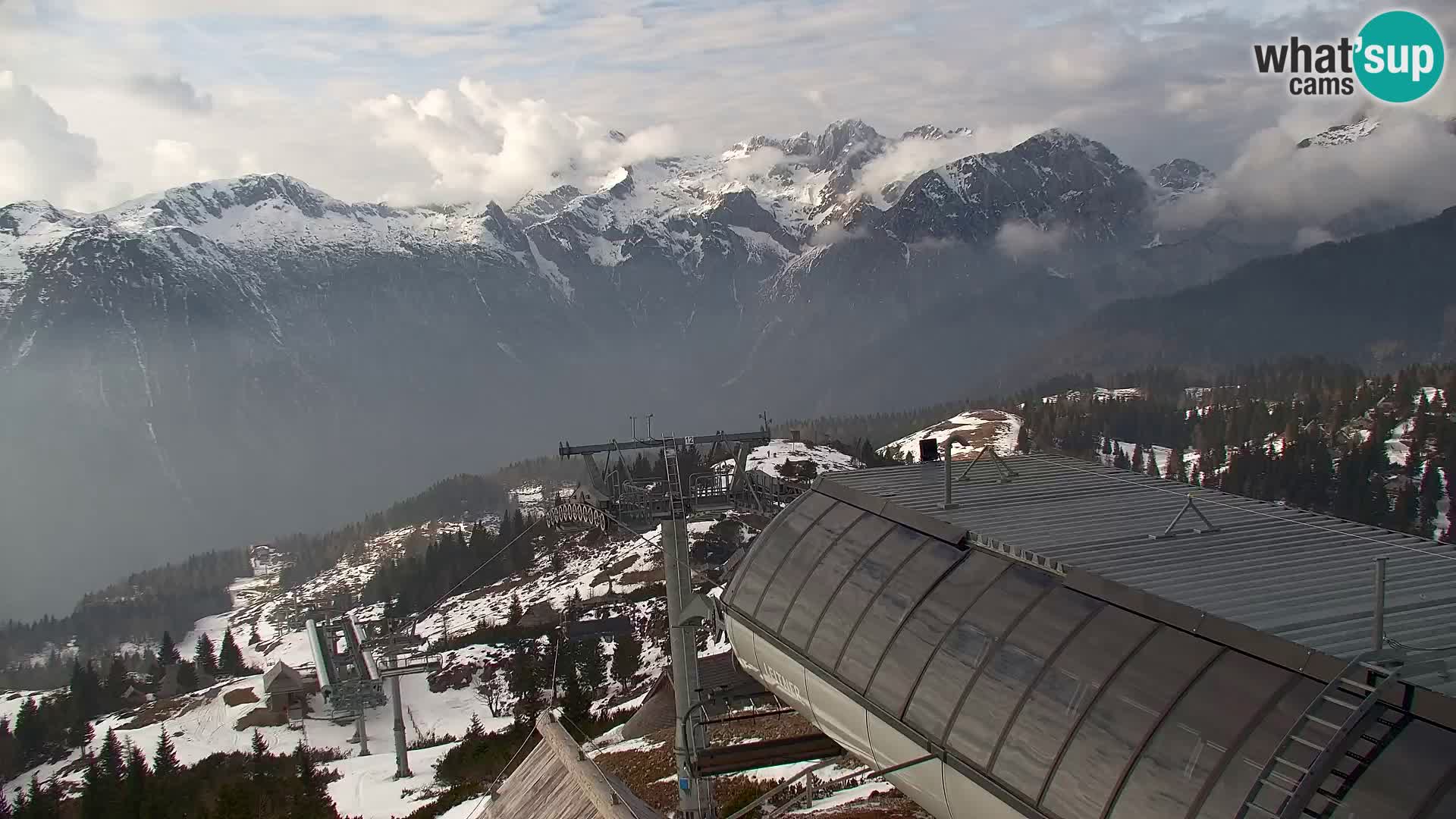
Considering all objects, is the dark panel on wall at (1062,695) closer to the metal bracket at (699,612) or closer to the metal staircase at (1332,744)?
the metal staircase at (1332,744)

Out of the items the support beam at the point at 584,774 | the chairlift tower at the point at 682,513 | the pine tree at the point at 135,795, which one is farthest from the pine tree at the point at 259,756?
the support beam at the point at 584,774

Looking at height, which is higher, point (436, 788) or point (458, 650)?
point (436, 788)

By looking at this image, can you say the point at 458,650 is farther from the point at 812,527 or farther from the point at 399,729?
the point at 812,527

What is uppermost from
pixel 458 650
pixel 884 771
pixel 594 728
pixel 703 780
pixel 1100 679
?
pixel 1100 679

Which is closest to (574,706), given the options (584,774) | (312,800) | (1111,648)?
(312,800)

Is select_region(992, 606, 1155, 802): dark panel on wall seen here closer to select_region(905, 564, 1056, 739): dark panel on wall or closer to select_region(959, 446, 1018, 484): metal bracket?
select_region(905, 564, 1056, 739): dark panel on wall

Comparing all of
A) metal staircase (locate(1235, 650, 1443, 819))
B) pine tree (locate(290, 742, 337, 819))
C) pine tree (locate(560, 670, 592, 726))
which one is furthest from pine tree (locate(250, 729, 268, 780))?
metal staircase (locate(1235, 650, 1443, 819))

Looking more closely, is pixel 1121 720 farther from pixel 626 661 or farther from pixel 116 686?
pixel 116 686

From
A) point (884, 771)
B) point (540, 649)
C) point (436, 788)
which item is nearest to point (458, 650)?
point (540, 649)
